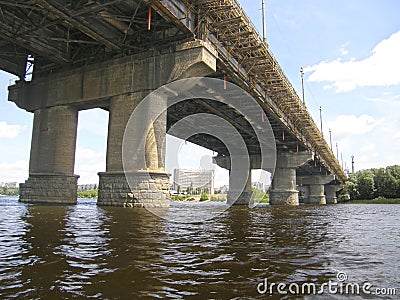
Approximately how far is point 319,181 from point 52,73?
72384mm

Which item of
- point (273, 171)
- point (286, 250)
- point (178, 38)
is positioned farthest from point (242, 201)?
point (286, 250)

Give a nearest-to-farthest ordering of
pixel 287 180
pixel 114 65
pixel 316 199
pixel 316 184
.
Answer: pixel 114 65 → pixel 287 180 → pixel 316 199 → pixel 316 184

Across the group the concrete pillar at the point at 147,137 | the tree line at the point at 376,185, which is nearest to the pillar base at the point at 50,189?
the concrete pillar at the point at 147,137

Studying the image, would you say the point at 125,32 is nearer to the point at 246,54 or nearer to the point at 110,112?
the point at 110,112

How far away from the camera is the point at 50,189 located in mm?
24734

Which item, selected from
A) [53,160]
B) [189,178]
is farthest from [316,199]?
Result: [53,160]

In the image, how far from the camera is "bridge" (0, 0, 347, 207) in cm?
2042

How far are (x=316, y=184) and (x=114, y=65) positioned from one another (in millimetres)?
73057

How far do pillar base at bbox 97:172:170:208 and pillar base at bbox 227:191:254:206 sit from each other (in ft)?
115

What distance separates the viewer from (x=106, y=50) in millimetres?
24344

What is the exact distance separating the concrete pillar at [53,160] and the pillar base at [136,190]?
4.68 meters

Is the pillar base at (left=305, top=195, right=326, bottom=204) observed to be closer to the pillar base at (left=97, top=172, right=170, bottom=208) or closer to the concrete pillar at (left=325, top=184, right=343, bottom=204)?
the concrete pillar at (left=325, top=184, right=343, bottom=204)

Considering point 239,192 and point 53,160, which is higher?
point 53,160

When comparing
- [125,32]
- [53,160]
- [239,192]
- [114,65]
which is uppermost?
[125,32]
